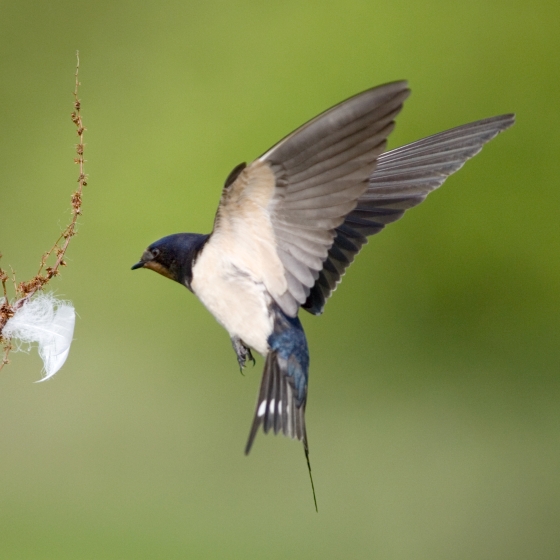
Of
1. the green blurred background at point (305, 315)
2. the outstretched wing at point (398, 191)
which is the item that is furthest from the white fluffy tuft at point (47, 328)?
the green blurred background at point (305, 315)

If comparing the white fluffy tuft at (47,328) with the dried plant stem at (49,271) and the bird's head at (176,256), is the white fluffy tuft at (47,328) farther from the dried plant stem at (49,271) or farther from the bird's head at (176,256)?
the bird's head at (176,256)

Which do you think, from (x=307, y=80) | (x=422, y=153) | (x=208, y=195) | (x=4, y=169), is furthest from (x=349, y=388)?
(x=422, y=153)

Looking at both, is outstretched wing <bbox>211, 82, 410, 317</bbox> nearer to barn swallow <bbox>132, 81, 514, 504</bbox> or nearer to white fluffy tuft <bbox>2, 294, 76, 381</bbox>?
barn swallow <bbox>132, 81, 514, 504</bbox>

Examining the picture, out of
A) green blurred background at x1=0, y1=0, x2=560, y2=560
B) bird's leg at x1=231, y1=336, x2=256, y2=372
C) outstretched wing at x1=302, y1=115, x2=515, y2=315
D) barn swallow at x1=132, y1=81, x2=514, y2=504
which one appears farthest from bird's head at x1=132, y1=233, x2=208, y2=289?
green blurred background at x1=0, y1=0, x2=560, y2=560

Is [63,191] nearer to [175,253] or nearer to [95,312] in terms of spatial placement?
[95,312]

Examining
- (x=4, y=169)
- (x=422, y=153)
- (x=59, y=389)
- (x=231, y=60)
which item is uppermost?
(x=231, y=60)

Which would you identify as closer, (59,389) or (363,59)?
(59,389)

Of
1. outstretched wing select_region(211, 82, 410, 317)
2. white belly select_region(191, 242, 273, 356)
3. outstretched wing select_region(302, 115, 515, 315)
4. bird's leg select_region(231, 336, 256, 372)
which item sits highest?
outstretched wing select_region(302, 115, 515, 315)
